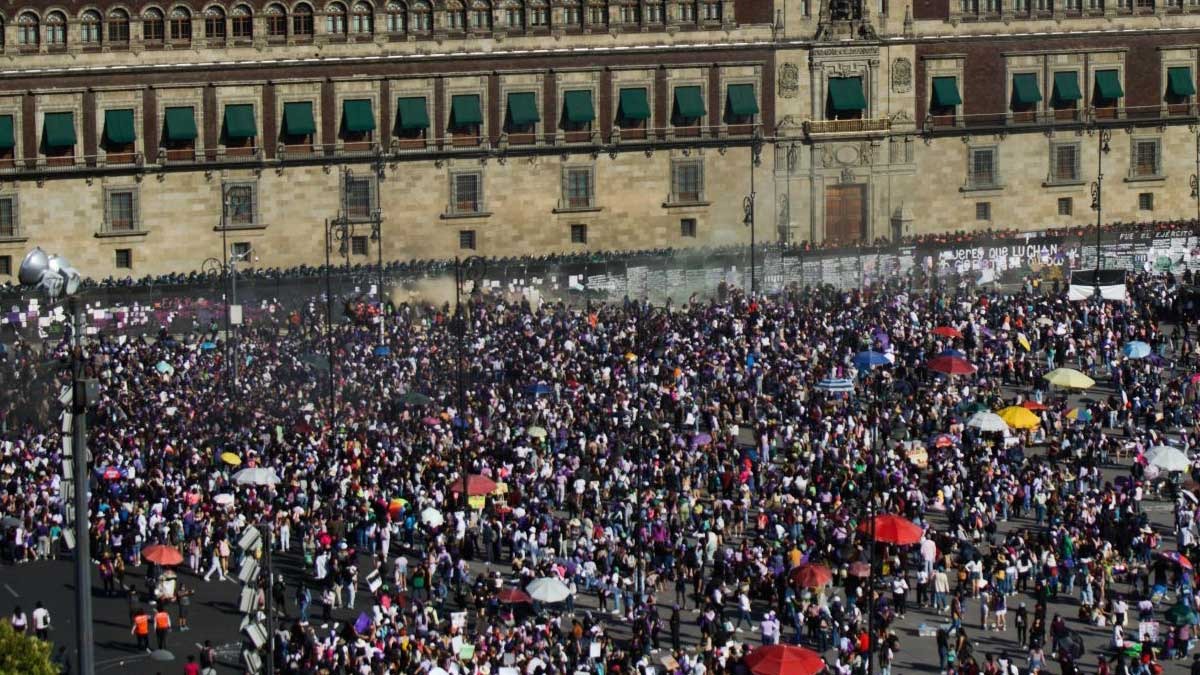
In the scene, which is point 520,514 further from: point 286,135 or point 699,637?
point 286,135

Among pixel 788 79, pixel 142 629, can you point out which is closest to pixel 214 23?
pixel 788 79

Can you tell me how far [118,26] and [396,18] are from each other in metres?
10.8

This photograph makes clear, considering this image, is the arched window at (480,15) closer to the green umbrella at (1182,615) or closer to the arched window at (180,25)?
the arched window at (180,25)

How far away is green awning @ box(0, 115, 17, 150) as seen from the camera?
107500 millimetres

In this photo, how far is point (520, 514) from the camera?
72875 millimetres

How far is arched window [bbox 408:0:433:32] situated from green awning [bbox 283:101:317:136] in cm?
521

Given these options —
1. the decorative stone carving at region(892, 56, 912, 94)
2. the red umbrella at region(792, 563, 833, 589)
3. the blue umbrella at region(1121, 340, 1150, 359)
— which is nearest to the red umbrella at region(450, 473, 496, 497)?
the red umbrella at region(792, 563, 833, 589)

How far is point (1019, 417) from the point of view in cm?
7869

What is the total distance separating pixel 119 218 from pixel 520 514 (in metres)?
41.4

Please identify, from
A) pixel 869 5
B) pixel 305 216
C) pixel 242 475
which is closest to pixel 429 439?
pixel 242 475

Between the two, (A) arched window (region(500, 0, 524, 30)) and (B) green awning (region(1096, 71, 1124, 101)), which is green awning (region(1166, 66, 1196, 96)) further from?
(A) arched window (region(500, 0, 524, 30))

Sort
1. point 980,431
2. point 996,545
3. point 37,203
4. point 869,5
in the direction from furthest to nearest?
point 869,5, point 37,203, point 980,431, point 996,545

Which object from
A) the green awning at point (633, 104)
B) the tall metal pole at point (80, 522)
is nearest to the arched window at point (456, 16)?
the green awning at point (633, 104)

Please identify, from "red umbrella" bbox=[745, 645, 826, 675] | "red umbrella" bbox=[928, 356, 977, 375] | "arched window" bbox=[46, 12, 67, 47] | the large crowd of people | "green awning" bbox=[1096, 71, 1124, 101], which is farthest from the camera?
"green awning" bbox=[1096, 71, 1124, 101]
